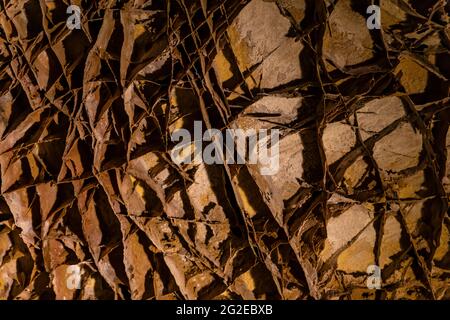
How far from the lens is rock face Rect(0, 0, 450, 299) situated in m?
1.22

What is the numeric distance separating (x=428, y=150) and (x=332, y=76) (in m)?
0.38

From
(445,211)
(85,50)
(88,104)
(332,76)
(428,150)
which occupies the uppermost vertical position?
(85,50)

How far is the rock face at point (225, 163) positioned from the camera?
4.00ft

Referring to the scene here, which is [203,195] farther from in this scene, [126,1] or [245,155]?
[126,1]

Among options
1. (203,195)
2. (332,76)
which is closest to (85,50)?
(203,195)

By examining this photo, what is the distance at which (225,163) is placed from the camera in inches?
49.1

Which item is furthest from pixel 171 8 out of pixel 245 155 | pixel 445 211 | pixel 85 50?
pixel 445 211

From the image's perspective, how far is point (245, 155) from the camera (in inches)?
49.6

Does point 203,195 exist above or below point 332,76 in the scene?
below
